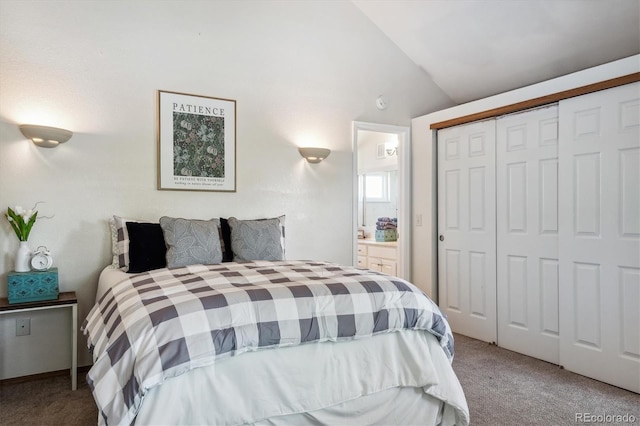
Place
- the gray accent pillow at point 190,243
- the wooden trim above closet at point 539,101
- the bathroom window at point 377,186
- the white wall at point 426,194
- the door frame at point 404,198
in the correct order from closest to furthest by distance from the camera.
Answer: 1. the wooden trim above closet at point 539,101
2. the gray accent pillow at point 190,243
3. the white wall at point 426,194
4. the door frame at point 404,198
5. the bathroom window at point 377,186

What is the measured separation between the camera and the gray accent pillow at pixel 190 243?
276 cm

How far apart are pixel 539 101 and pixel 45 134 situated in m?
3.52

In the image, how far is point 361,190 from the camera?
6.03 metres

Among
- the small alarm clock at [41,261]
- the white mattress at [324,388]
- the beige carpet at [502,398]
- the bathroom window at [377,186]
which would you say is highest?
the bathroom window at [377,186]

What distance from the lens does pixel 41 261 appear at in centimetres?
274

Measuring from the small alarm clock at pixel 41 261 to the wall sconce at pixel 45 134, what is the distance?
0.74 m

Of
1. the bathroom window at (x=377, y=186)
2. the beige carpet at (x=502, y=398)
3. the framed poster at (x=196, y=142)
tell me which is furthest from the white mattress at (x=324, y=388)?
the bathroom window at (x=377, y=186)

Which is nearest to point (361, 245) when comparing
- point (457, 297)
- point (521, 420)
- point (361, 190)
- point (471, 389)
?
point (361, 190)

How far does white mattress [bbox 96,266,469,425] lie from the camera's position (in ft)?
5.27

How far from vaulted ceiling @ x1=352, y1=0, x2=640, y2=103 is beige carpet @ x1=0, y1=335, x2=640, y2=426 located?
2457 mm

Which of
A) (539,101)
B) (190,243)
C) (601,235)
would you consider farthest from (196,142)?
(601,235)

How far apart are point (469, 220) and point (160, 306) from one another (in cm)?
289

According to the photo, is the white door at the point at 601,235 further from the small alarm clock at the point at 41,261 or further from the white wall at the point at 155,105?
the small alarm clock at the point at 41,261

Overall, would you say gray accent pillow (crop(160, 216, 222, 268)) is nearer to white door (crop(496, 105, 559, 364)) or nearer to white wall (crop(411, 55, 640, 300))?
white wall (crop(411, 55, 640, 300))
